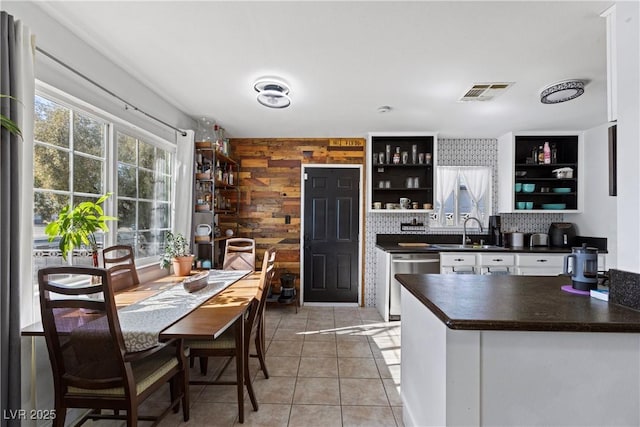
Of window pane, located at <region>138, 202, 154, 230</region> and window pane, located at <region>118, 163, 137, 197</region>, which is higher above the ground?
window pane, located at <region>118, 163, 137, 197</region>

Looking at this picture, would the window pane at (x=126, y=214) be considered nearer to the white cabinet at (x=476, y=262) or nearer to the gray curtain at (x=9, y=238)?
the gray curtain at (x=9, y=238)

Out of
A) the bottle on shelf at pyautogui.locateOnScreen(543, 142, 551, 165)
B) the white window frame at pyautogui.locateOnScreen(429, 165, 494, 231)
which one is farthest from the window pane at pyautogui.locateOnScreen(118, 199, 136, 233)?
the bottle on shelf at pyautogui.locateOnScreen(543, 142, 551, 165)

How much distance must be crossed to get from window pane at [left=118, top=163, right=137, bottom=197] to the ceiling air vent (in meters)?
3.06

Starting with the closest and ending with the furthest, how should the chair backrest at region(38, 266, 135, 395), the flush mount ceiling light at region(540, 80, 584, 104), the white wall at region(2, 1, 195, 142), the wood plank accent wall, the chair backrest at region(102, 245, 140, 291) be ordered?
1. the chair backrest at region(38, 266, 135, 395)
2. the white wall at region(2, 1, 195, 142)
3. the chair backrest at region(102, 245, 140, 291)
4. the flush mount ceiling light at region(540, 80, 584, 104)
5. the wood plank accent wall

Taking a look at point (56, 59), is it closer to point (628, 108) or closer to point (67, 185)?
point (67, 185)

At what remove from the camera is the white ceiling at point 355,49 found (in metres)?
1.70

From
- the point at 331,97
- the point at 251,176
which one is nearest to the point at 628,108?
the point at 331,97

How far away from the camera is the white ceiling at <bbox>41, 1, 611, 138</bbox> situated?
66.9 inches

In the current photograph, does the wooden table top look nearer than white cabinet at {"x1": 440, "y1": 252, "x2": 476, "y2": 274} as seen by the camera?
Yes

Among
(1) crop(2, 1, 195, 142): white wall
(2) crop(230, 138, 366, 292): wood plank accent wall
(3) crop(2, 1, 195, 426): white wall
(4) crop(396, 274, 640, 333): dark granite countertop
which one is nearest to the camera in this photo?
(4) crop(396, 274, 640, 333): dark granite countertop

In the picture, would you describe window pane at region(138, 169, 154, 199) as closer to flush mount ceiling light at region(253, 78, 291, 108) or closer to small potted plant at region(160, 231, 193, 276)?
small potted plant at region(160, 231, 193, 276)

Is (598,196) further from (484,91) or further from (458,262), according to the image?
(484,91)

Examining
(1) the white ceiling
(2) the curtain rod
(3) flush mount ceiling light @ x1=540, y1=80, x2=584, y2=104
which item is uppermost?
(1) the white ceiling

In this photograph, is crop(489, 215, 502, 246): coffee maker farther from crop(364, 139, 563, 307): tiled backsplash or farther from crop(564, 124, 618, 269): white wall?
crop(564, 124, 618, 269): white wall
